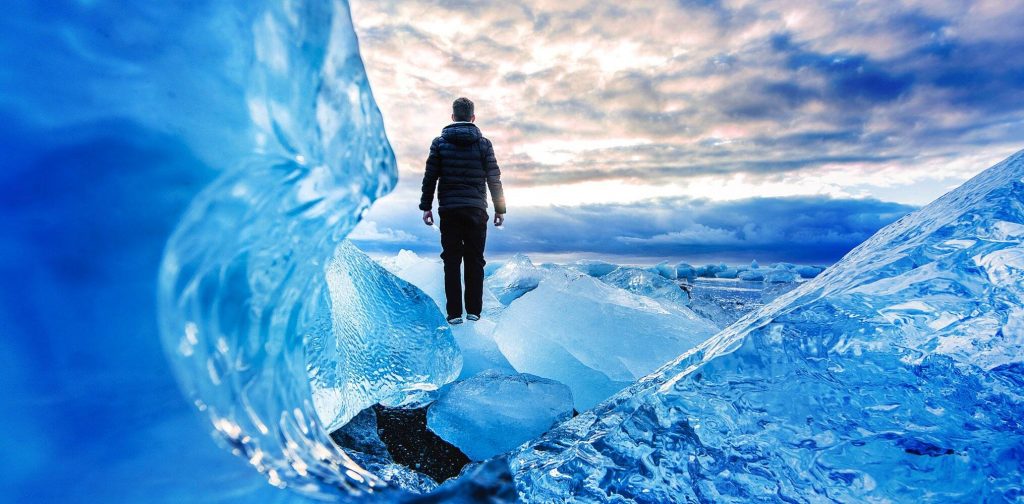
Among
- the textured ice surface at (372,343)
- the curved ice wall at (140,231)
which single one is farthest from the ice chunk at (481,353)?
the curved ice wall at (140,231)

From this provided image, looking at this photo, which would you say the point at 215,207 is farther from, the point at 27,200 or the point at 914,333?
the point at 914,333

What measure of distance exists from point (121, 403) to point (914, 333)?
133 centimetres

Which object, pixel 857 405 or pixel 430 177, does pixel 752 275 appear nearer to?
pixel 430 177

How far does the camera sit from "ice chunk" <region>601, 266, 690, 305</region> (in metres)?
4.47

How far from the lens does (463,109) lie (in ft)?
12.7

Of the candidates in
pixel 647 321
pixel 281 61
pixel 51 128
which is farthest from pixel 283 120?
pixel 647 321

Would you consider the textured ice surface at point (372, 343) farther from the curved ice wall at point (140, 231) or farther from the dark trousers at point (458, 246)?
the dark trousers at point (458, 246)

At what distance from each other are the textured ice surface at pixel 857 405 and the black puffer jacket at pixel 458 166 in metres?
2.89

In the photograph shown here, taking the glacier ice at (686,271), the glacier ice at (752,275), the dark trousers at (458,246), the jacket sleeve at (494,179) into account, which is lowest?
the glacier ice at (752,275)

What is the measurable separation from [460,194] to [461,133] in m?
0.44

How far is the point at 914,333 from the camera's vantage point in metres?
1.03

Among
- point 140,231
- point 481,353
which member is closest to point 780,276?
point 481,353

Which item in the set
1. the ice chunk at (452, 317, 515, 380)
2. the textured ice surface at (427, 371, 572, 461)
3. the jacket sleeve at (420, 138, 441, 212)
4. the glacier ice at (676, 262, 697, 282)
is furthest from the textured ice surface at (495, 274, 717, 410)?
the glacier ice at (676, 262, 697, 282)

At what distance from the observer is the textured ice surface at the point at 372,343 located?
1825mm
